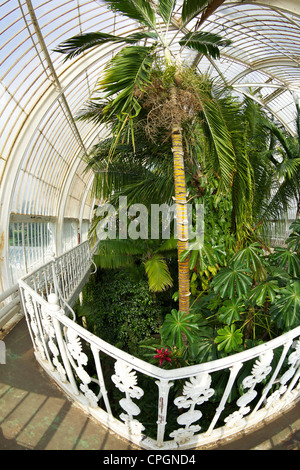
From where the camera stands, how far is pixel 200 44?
144 inches

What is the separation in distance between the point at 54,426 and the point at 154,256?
4.46m

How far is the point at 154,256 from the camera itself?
22.2 ft

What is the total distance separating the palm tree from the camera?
286cm

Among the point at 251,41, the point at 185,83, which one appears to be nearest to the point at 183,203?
the point at 185,83

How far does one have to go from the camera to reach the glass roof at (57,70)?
7801 millimetres

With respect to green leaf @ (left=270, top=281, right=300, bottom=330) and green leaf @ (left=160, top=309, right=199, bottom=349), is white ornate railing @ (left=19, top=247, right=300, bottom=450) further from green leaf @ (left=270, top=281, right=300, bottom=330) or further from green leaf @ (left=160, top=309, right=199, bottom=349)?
green leaf @ (left=160, top=309, right=199, bottom=349)

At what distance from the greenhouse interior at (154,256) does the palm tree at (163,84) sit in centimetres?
2

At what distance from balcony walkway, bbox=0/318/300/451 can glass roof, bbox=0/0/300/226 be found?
3.48 metres

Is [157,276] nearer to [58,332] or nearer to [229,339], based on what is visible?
[229,339]

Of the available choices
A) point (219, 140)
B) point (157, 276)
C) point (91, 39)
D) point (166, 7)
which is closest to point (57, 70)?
point (91, 39)

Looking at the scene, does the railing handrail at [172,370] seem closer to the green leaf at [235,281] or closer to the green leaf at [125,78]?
the green leaf at [235,281]

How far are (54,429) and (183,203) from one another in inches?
102

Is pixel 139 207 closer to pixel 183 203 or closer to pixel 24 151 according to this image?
pixel 183 203

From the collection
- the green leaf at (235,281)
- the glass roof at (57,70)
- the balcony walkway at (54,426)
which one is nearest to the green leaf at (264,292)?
the green leaf at (235,281)
